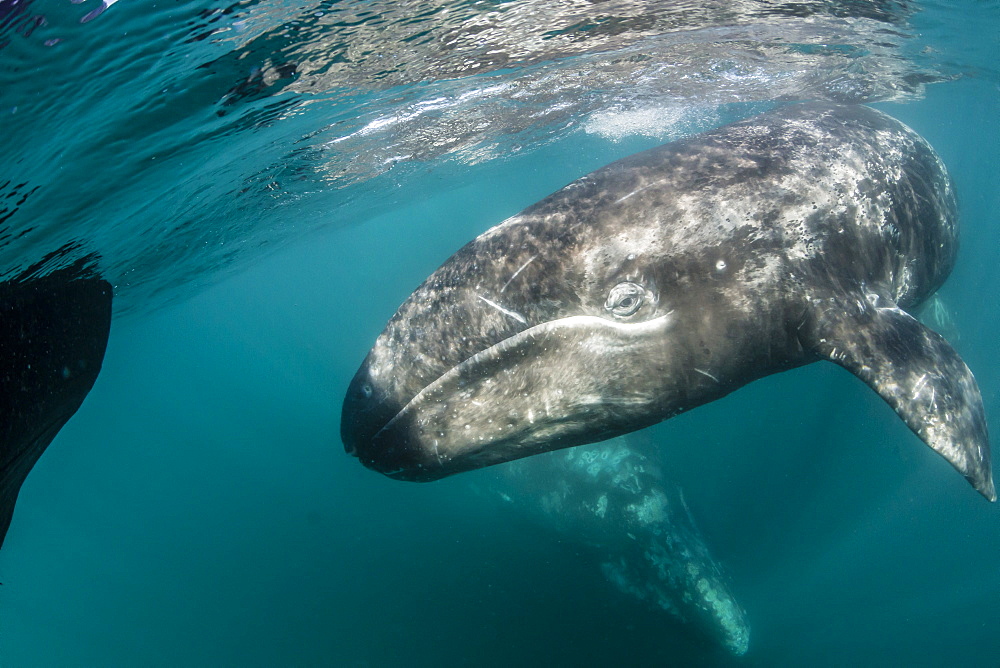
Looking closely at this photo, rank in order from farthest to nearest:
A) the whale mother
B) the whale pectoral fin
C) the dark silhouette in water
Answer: the dark silhouette in water, the whale mother, the whale pectoral fin

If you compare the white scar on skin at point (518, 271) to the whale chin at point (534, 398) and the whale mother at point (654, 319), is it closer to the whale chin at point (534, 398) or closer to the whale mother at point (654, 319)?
the whale mother at point (654, 319)

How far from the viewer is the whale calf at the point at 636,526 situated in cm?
1234

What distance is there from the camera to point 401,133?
1691cm

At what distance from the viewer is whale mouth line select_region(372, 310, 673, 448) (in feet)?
11.7

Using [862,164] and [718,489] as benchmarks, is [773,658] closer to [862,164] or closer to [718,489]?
[718,489]

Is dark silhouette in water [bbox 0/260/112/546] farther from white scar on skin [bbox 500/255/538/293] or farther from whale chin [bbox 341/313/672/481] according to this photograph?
white scar on skin [bbox 500/255/538/293]

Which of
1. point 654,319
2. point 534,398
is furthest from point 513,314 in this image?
point 654,319

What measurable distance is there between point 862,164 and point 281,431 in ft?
242

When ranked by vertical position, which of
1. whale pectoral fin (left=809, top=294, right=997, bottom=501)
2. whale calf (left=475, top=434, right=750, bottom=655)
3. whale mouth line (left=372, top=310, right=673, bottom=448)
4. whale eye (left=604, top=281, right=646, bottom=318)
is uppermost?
whale eye (left=604, top=281, right=646, bottom=318)

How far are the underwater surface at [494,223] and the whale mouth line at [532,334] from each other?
19.7 ft

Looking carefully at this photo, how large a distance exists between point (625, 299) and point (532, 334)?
0.74 meters

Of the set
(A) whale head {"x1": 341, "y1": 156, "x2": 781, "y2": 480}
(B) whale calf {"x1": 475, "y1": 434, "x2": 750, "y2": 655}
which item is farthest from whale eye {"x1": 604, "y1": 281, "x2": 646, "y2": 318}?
(B) whale calf {"x1": 475, "y1": 434, "x2": 750, "y2": 655}

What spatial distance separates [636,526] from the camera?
12898mm

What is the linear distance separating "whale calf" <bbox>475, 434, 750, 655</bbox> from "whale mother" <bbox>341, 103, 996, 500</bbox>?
1034cm
